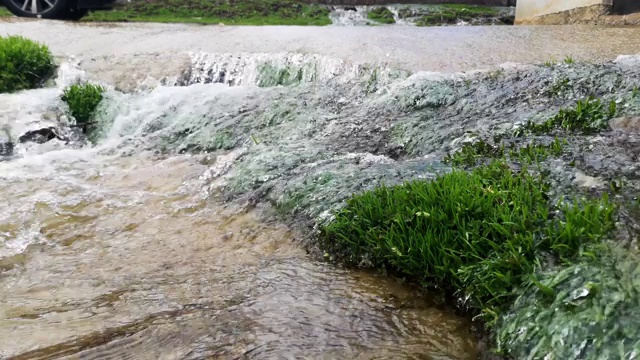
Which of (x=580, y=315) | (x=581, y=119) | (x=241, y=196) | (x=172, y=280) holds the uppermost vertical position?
(x=581, y=119)

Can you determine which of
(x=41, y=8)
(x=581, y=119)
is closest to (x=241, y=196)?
(x=581, y=119)

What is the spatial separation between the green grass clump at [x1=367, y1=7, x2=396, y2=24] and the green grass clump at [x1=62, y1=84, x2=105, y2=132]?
12.3 m

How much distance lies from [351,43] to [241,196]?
5.68 meters

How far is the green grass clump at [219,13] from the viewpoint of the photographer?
17062 millimetres

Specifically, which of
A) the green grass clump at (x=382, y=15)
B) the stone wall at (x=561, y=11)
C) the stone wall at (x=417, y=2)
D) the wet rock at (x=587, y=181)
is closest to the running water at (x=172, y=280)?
the wet rock at (x=587, y=181)

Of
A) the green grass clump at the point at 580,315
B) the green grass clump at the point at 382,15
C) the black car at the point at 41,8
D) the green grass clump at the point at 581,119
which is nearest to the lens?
the green grass clump at the point at 580,315

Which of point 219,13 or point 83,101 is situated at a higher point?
point 219,13

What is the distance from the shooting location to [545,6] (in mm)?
14594

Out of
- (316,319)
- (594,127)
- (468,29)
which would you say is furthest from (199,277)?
(468,29)

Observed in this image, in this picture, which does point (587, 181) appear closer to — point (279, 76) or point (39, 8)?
point (279, 76)

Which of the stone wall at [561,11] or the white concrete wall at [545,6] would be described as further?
the white concrete wall at [545,6]

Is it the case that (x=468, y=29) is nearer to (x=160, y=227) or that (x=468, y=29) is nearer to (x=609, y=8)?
(x=609, y=8)

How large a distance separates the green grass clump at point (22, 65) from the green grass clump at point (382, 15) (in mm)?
11958

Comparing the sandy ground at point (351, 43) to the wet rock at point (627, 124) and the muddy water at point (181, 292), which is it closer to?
the wet rock at point (627, 124)
